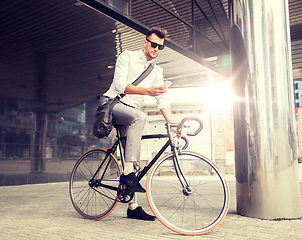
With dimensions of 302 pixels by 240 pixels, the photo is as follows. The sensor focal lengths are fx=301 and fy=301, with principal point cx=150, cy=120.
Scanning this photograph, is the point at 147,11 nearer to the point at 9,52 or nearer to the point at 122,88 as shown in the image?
the point at 9,52

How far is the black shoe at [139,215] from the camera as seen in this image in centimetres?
347

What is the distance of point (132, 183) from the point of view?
307 cm

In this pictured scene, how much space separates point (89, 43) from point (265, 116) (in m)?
5.83

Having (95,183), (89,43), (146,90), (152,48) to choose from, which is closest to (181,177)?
(146,90)

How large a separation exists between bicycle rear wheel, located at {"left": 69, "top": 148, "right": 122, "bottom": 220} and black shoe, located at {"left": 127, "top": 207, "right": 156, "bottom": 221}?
302mm

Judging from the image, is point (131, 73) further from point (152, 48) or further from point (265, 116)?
point (265, 116)

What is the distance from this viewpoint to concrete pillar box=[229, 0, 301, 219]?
3.49m

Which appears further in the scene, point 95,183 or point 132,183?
point 95,183

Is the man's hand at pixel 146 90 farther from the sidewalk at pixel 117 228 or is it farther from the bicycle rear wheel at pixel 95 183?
the sidewalk at pixel 117 228

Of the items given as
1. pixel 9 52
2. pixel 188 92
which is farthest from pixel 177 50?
pixel 188 92

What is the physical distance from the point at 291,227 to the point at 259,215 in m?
0.45

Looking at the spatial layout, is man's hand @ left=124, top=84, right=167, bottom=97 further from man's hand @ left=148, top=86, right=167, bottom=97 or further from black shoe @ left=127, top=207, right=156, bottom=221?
black shoe @ left=127, top=207, right=156, bottom=221

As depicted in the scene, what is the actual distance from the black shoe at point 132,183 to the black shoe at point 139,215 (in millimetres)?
584

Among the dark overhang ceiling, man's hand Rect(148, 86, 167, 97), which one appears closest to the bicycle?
man's hand Rect(148, 86, 167, 97)
